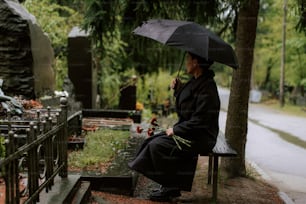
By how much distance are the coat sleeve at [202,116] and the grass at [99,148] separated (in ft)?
5.97

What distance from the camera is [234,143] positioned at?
665cm

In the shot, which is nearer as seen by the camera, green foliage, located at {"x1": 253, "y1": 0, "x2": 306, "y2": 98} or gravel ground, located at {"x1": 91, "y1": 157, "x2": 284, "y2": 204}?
gravel ground, located at {"x1": 91, "y1": 157, "x2": 284, "y2": 204}

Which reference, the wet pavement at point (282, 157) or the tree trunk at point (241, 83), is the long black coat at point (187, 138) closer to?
the tree trunk at point (241, 83)

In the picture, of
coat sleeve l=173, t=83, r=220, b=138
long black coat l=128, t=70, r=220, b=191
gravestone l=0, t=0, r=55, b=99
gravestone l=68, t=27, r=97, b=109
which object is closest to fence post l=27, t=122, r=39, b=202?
long black coat l=128, t=70, r=220, b=191

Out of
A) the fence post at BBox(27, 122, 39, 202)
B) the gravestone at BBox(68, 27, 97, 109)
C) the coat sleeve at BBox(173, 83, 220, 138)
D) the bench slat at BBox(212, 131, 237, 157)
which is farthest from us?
the gravestone at BBox(68, 27, 97, 109)

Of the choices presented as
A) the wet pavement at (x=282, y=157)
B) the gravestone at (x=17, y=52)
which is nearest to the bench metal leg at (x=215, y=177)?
the wet pavement at (x=282, y=157)

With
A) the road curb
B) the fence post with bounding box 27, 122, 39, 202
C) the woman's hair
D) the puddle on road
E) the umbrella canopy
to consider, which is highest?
the umbrella canopy

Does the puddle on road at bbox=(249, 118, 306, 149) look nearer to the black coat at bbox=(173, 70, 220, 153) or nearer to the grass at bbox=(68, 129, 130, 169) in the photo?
the grass at bbox=(68, 129, 130, 169)

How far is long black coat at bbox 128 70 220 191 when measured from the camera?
4543 millimetres

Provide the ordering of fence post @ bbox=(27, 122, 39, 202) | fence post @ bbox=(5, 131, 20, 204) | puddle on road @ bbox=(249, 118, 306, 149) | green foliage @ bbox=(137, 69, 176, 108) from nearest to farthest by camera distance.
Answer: fence post @ bbox=(5, 131, 20, 204), fence post @ bbox=(27, 122, 39, 202), puddle on road @ bbox=(249, 118, 306, 149), green foliage @ bbox=(137, 69, 176, 108)

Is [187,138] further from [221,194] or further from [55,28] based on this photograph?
[55,28]

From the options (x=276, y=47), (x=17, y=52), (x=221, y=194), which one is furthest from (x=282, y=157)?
(x=276, y=47)

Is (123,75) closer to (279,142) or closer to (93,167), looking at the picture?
(279,142)

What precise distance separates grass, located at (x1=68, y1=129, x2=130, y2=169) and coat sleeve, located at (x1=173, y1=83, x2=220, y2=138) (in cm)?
182
